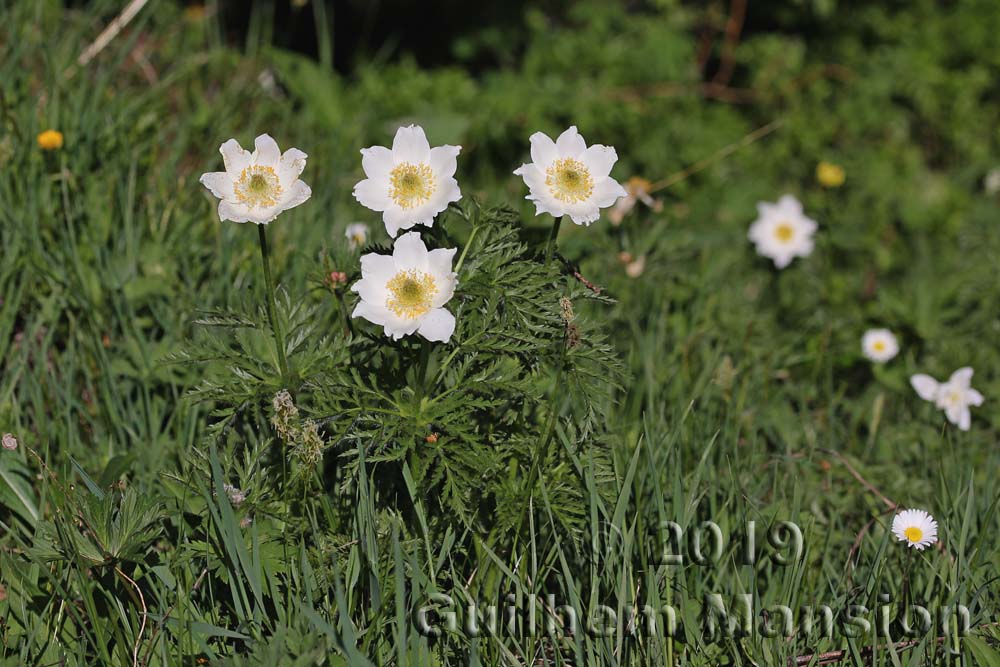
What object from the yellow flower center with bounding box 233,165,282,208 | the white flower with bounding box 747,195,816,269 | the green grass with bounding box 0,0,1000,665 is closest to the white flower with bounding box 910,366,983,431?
the green grass with bounding box 0,0,1000,665

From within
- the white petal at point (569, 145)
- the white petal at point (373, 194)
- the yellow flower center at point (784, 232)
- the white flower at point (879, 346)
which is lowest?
the white flower at point (879, 346)

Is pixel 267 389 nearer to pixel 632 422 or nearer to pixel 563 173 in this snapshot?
pixel 563 173

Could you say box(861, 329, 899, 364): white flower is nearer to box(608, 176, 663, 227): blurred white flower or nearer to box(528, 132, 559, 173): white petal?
box(608, 176, 663, 227): blurred white flower

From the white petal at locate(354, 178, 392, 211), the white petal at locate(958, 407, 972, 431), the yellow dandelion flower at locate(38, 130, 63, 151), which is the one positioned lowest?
the white petal at locate(958, 407, 972, 431)

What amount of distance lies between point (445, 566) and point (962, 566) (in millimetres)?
1048

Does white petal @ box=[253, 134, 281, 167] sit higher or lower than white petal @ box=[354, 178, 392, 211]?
higher

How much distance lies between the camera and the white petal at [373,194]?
1.80 metres

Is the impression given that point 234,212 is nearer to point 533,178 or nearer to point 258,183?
point 258,183

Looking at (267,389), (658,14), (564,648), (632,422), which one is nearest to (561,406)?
(632,422)

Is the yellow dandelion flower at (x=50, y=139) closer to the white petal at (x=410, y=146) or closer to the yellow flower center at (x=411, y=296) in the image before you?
the white petal at (x=410, y=146)

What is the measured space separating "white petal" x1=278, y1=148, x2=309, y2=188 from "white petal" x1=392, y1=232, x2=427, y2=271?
0.25 m

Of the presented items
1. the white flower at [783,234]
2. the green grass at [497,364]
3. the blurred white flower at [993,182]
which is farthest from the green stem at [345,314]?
the blurred white flower at [993,182]

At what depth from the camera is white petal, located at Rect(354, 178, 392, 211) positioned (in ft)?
5.92

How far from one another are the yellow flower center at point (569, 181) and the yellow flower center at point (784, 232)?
1724 mm
